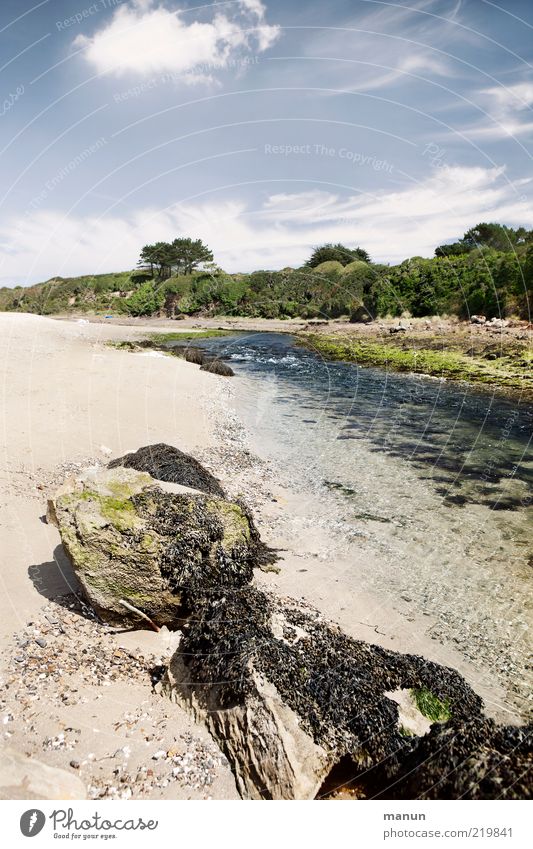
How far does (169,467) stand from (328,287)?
87574 mm

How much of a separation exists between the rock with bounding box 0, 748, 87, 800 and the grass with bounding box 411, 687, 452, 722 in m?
4.73

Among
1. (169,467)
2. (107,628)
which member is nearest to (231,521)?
(107,628)

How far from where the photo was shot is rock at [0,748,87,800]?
4.68 meters

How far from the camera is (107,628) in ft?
26.5

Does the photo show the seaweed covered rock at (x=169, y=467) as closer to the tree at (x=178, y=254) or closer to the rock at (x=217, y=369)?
the rock at (x=217, y=369)

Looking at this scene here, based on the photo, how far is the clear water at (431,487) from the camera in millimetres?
10523

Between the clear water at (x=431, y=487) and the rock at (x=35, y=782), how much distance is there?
23.8 ft

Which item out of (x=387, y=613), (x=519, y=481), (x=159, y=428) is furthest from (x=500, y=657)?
(x=159, y=428)

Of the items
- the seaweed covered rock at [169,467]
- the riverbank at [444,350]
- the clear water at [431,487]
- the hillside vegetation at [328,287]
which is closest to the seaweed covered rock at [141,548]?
the seaweed covered rock at [169,467]

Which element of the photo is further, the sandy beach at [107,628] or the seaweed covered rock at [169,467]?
the seaweed covered rock at [169,467]

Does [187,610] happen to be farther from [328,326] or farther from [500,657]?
[328,326]

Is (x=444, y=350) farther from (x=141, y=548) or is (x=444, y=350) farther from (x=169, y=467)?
(x=141, y=548)

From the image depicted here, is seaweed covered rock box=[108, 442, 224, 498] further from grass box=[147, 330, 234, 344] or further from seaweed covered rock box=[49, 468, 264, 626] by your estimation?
grass box=[147, 330, 234, 344]

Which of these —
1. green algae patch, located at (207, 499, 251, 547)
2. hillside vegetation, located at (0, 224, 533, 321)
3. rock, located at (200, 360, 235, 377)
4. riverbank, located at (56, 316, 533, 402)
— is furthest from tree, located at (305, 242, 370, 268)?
green algae patch, located at (207, 499, 251, 547)
